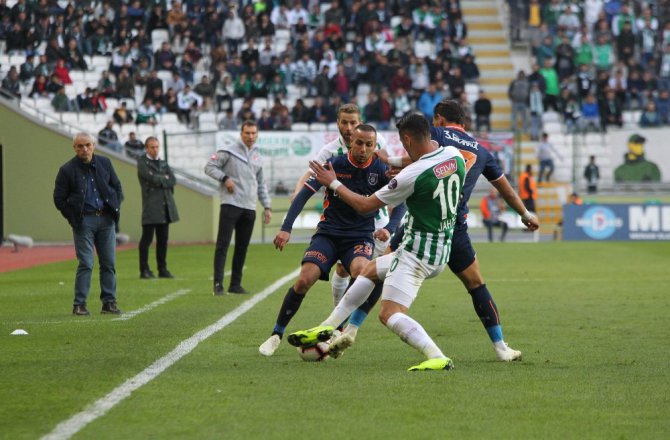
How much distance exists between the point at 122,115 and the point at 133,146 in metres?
1.49

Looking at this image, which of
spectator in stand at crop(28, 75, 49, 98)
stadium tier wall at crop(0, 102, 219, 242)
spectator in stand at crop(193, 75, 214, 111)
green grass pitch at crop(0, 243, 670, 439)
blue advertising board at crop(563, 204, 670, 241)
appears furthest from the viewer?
spectator in stand at crop(193, 75, 214, 111)

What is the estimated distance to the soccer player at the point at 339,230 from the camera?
31.6 feet

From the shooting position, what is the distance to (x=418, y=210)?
8523mm

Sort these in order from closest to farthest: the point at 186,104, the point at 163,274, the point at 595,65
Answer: the point at 163,274 → the point at 186,104 → the point at 595,65

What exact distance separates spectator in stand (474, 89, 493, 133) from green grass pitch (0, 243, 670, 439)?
1932 cm

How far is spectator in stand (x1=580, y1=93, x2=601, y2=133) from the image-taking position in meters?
34.8

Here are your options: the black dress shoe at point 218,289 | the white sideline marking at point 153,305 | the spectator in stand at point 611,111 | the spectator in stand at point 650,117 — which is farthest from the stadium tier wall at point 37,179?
the black dress shoe at point 218,289

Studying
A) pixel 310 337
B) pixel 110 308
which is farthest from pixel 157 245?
pixel 310 337

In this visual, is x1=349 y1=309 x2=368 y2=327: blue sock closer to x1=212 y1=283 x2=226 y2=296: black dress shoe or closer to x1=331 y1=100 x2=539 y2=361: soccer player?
x1=331 y1=100 x2=539 y2=361: soccer player

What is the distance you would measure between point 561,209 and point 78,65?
13.1m

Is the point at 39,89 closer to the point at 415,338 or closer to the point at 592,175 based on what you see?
the point at 592,175

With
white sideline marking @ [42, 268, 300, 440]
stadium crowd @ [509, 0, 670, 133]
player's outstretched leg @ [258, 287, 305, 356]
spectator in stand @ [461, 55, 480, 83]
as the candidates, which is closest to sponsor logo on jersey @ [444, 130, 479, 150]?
player's outstretched leg @ [258, 287, 305, 356]

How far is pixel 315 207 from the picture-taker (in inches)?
1252

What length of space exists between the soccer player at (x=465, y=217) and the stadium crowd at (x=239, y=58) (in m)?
23.0
